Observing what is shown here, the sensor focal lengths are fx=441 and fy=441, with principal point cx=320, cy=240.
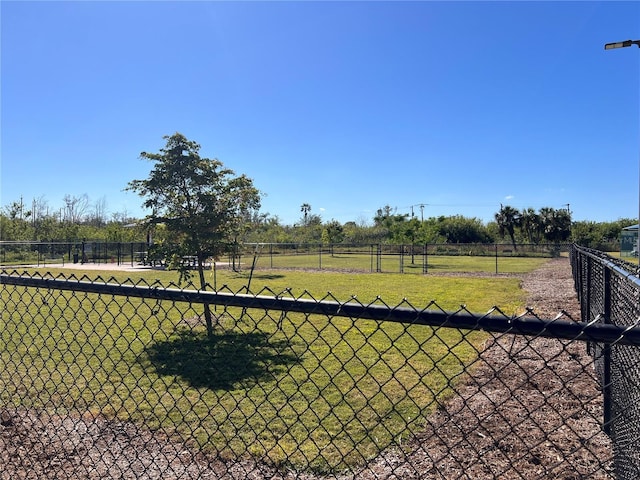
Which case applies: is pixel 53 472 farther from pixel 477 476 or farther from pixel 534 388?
pixel 534 388

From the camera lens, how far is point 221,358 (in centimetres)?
630

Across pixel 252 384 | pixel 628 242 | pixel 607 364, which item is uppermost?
pixel 628 242

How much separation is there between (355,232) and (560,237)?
86.2ft

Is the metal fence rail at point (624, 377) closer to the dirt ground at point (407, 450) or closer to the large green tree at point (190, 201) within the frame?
the dirt ground at point (407, 450)

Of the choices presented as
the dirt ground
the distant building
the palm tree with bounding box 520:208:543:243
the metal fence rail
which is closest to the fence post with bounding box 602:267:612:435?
the metal fence rail

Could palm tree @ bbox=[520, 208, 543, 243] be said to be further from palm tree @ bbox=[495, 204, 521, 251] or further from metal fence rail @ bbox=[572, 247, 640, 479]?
metal fence rail @ bbox=[572, 247, 640, 479]

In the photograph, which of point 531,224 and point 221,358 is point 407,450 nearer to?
point 221,358

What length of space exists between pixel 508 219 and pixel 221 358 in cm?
5262

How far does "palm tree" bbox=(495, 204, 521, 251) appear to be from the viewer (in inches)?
2072

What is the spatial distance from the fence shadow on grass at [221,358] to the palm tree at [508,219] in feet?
167

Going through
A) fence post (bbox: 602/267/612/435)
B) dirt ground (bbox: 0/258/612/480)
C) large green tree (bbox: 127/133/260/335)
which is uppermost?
large green tree (bbox: 127/133/260/335)

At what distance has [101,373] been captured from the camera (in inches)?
218

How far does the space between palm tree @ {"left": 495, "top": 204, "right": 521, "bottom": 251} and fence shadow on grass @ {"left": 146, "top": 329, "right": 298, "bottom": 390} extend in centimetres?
5092

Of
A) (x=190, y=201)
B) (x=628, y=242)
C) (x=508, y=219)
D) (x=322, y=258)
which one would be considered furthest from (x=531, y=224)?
(x=190, y=201)
